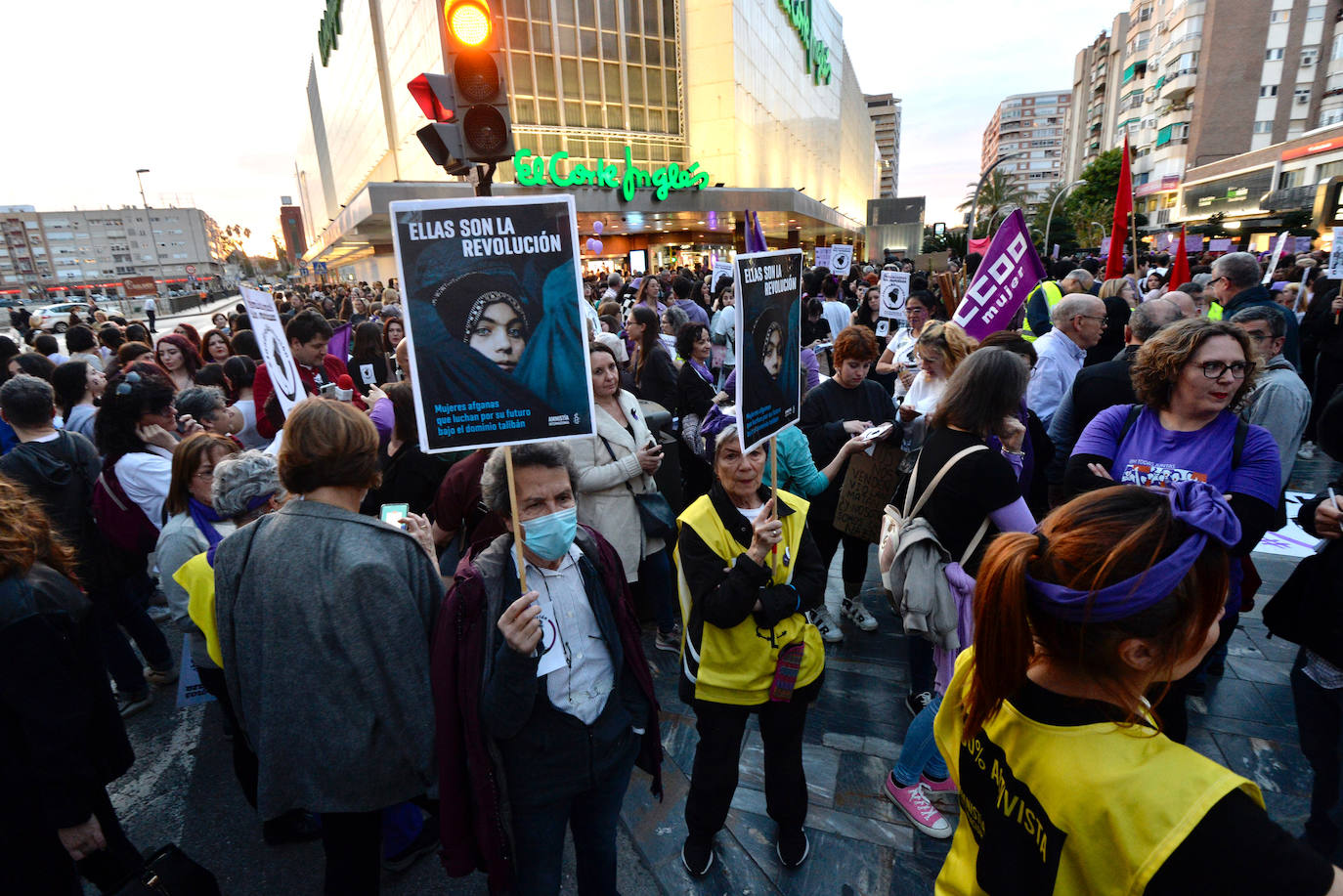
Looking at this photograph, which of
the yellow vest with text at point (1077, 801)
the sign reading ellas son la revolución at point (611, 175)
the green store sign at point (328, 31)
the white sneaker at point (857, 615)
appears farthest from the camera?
the green store sign at point (328, 31)

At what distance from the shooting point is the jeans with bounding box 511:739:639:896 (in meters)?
2.12

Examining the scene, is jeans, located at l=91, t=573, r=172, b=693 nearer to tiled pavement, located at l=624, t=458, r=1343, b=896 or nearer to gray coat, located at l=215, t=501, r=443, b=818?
gray coat, located at l=215, t=501, r=443, b=818

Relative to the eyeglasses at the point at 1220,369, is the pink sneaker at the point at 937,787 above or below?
below

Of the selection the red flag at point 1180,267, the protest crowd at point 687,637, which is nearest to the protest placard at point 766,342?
the protest crowd at point 687,637

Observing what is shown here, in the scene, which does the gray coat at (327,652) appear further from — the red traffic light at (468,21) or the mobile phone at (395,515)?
the red traffic light at (468,21)

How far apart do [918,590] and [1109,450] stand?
3.93 feet

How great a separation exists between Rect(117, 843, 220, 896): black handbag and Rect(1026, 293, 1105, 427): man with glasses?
500 centimetres

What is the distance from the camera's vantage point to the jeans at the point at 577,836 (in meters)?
2.12

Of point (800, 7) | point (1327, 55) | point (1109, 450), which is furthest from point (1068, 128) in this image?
point (1109, 450)

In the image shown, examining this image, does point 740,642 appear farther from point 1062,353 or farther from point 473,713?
point 1062,353

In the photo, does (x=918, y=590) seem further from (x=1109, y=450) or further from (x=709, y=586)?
(x=1109, y=450)

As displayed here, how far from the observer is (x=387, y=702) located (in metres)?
2.09

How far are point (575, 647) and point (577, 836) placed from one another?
73 cm

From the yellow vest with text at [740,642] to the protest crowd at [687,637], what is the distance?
0.04ft
